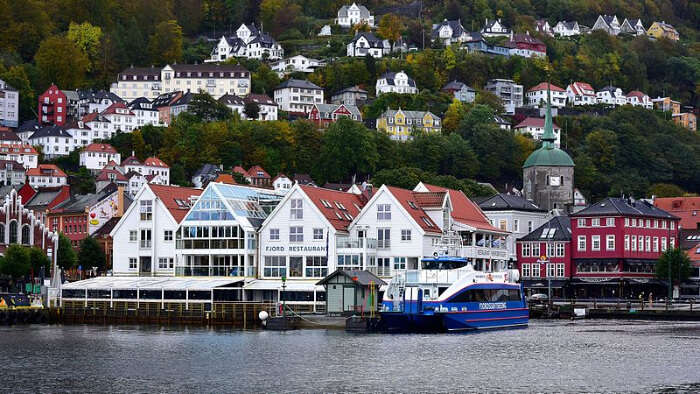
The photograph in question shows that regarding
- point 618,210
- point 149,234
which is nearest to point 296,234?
point 149,234

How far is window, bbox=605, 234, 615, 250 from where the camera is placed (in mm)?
129250

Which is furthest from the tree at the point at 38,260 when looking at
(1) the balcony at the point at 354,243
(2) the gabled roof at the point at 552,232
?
(2) the gabled roof at the point at 552,232

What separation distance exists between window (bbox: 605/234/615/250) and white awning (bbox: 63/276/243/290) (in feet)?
153

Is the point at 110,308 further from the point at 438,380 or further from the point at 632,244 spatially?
the point at 632,244

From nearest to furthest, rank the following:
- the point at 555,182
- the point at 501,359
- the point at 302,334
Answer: the point at 501,359, the point at 302,334, the point at 555,182

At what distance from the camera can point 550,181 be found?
16462cm

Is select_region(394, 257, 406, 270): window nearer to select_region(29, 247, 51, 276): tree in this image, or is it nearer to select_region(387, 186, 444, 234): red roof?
select_region(387, 186, 444, 234): red roof

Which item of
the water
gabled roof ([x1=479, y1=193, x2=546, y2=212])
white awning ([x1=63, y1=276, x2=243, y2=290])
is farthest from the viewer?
gabled roof ([x1=479, y1=193, x2=546, y2=212])

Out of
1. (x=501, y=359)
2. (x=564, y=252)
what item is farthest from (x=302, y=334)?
(x=564, y=252)

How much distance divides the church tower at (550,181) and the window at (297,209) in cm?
6977

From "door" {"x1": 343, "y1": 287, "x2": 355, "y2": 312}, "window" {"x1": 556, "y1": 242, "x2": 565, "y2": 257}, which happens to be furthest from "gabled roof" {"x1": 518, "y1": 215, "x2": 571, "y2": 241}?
"door" {"x1": 343, "y1": 287, "x2": 355, "y2": 312}

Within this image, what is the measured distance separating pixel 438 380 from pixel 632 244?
74844mm

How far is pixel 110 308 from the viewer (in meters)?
96.0

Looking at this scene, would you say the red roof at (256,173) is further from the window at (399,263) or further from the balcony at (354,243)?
the window at (399,263)
